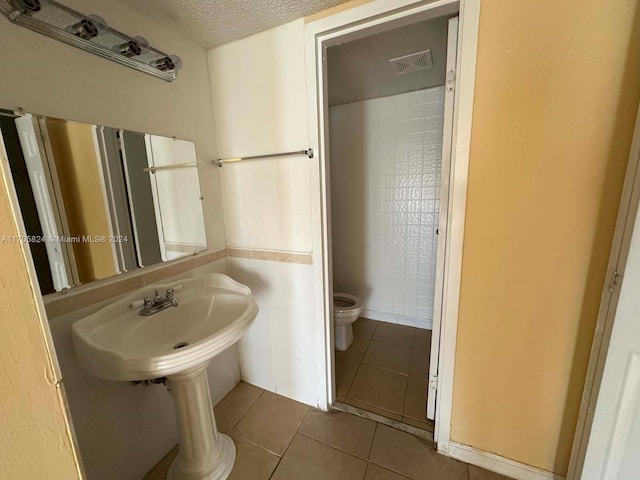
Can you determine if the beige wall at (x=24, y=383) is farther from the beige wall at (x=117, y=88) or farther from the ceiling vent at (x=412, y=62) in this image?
the ceiling vent at (x=412, y=62)

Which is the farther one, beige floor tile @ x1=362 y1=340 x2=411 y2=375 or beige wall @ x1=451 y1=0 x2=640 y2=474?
beige floor tile @ x1=362 y1=340 x2=411 y2=375

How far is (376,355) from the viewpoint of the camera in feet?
6.64

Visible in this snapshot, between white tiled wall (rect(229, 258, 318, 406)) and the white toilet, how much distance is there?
47 cm

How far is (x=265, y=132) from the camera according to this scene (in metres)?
1.37

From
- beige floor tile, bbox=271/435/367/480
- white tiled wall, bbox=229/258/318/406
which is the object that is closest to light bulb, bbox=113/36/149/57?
white tiled wall, bbox=229/258/318/406

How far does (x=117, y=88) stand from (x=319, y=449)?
1.89 m

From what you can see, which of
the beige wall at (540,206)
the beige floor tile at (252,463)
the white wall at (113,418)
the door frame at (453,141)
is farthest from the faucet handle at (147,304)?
the beige wall at (540,206)

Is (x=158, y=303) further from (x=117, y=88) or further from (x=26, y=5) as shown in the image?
(x=26, y=5)

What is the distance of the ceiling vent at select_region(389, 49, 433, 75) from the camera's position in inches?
59.1

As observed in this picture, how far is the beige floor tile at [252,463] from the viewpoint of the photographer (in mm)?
1218

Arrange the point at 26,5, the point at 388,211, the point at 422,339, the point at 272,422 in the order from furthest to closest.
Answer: the point at 388,211 < the point at 422,339 < the point at 272,422 < the point at 26,5

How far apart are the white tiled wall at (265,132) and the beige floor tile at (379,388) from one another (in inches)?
39.6

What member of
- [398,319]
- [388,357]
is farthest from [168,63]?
[398,319]

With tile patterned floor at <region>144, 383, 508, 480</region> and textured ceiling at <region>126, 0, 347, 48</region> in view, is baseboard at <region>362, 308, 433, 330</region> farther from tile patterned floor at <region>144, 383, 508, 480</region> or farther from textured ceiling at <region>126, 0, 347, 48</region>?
textured ceiling at <region>126, 0, 347, 48</region>
